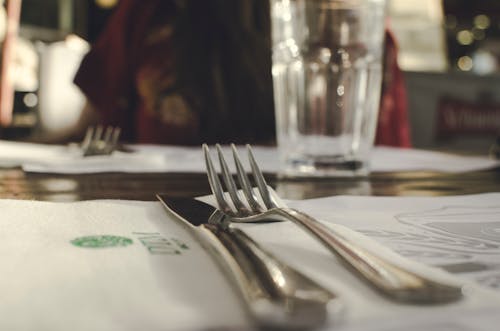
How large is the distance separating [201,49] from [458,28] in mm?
4877

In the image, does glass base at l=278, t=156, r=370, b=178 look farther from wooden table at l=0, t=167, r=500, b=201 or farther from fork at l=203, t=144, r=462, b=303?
fork at l=203, t=144, r=462, b=303

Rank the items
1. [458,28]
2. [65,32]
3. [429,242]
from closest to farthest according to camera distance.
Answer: [429,242] → [65,32] → [458,28]

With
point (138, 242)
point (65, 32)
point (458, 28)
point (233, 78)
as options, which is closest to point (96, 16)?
point (65, 32)

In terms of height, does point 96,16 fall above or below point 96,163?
above

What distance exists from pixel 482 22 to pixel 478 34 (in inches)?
4.7

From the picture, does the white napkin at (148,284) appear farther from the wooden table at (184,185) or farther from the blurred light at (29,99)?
the blurred light at (29,99)

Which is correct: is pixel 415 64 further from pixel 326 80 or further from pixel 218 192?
pixel 218 192

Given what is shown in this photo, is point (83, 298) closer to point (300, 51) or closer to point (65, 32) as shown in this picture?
point (300, 51)

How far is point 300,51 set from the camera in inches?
27.9

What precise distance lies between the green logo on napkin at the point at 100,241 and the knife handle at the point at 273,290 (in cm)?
6

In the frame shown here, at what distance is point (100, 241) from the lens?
0.29 metres

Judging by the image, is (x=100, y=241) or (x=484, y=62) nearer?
(x=100, y=241)

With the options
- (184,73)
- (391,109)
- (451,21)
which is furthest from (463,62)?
(184,73)

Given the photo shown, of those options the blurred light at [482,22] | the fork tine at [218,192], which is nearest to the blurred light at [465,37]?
the blurred light at [482,22]
